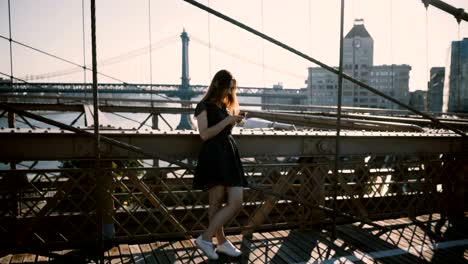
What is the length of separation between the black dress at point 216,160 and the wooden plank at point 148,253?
1011 millimetres

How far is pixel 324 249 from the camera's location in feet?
14.8

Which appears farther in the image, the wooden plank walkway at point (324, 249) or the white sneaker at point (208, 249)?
the wooden plank walkway at point (324, 249)

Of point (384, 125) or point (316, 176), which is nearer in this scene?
point (316, 176)

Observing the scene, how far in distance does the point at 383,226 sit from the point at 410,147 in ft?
4.32

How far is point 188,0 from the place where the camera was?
3.38 m

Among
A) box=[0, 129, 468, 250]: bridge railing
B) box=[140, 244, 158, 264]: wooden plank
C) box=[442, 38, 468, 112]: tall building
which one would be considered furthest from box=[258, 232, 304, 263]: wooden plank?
box=[442, 38, 468, 112]: tall building

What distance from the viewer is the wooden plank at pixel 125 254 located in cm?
406

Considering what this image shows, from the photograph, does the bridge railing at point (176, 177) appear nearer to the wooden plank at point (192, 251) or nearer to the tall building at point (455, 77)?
the wooden plank at point (192, 251)

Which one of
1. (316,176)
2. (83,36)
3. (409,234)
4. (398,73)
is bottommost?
(409,234)

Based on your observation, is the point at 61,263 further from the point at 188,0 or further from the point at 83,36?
Answer: the point at 83,36

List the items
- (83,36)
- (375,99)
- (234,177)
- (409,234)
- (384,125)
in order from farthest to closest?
(375,99) < (83,36) < (384,125) < (409,234) < (234,177)

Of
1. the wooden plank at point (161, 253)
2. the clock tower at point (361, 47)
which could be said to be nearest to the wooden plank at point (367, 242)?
the wooden plank at point (161, 253)

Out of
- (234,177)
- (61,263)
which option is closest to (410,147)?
(234,177)

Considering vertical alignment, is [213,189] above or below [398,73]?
below
